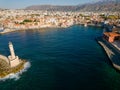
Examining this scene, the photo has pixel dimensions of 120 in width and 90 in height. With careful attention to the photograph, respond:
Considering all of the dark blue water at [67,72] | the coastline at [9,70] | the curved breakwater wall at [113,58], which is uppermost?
the coastline at [9,70]

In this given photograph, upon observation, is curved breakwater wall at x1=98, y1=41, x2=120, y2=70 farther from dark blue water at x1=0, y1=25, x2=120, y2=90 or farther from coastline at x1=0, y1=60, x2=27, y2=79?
coastline at x1=0, y1=60, x2=27, y2=79

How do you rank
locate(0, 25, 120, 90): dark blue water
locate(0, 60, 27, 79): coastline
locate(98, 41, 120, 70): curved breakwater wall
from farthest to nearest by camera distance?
locate(98, 41, 120, 70): curved breakwater wall < locate(0, 60, 27, 79): coastline < locate(0, 25, 120, 90): dark blue water

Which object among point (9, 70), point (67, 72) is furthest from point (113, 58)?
point (9, 70)

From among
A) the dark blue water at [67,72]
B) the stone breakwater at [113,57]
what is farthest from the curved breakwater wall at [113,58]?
the dark blue water at [67,72]

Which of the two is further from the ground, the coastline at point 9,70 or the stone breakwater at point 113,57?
the coastline at point 9,70

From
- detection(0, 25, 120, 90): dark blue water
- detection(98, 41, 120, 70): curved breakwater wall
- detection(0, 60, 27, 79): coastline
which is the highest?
detection(0, 60, 27, 79): coastline

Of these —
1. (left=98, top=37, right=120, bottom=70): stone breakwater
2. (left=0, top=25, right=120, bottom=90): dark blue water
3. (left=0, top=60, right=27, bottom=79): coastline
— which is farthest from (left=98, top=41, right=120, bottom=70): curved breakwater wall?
(left=0, top=60, right=27, bottom=79): coastline

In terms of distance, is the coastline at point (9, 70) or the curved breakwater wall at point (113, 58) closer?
the coastline at point (9, 70)

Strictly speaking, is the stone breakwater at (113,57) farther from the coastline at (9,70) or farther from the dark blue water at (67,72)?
the coastline at (9,70)

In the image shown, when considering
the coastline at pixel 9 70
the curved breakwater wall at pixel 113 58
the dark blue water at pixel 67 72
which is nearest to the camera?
the dark blue water at pixel 67 72

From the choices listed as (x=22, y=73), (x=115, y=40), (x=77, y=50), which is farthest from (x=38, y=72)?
(x=115, y=40)

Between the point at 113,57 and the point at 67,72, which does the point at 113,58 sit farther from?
the point at 67,72
